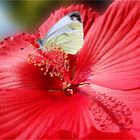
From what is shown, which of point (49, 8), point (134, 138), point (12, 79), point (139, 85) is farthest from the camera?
point (49, 8)

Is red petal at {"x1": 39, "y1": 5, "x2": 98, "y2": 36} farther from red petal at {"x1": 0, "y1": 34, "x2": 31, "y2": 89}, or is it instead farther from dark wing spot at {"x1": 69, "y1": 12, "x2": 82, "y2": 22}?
dark wing spot at {"x1": 69, "y1": 12, "x2": 82, "y2": 22}

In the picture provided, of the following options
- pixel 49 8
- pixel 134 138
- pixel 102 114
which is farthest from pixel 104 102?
pixel 49 8

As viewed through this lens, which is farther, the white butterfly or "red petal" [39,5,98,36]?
"red petal" [39,5,98,36]

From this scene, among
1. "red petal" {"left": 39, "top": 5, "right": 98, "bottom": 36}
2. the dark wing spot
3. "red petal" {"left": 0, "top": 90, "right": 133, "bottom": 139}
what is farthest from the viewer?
"red petal" {"left": 39, "top": 5, "right": 98, "bottom": 36}

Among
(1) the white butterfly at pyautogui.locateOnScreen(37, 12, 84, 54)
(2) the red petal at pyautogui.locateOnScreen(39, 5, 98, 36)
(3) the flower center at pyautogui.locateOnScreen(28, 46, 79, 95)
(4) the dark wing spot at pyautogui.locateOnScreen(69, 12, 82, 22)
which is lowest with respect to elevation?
(3) the flower center at pyautogui.locateOnScreen(28, 46, 79, 95)

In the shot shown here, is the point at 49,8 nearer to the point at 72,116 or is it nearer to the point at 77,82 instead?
the point at 77,82

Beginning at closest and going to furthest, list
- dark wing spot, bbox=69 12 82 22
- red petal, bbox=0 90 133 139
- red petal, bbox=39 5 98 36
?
red petal, bbox=0 90 133 139
dark wing spot, bbox=69 12 82 22
red petal, bbox=39 5 98 36

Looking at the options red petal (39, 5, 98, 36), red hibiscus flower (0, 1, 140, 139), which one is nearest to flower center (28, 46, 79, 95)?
red hibiscus flower (0, 1, 140, 139)

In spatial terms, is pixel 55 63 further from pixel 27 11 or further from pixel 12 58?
pixel 27 11
